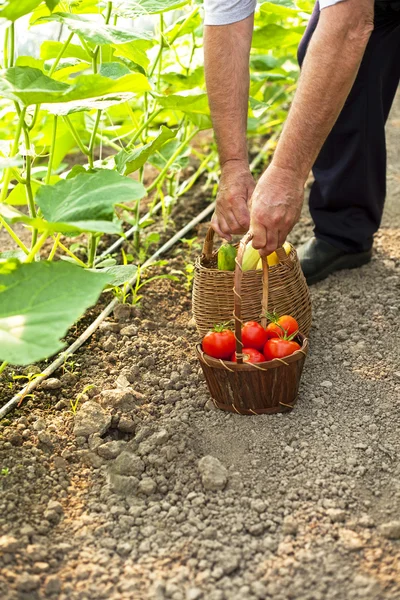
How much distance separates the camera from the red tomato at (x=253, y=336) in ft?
6.79

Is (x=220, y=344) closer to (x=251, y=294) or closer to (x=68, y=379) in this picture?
(x=251, y=294)

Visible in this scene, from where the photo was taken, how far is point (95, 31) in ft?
6.49

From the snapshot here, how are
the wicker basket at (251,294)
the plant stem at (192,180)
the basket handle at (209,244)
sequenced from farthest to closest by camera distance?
the plant stem at (192,180)
the basket handle at (209,244)
the wicker basket at (251,294)

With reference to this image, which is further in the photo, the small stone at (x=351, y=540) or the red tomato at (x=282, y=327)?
the red tomato at (x=282, y=327)

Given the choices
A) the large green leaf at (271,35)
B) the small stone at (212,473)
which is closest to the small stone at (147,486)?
the small stone at (212,473)

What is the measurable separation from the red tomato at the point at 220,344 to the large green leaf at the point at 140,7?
934 mm

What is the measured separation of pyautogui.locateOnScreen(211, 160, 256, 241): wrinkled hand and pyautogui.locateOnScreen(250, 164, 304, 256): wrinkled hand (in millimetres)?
247

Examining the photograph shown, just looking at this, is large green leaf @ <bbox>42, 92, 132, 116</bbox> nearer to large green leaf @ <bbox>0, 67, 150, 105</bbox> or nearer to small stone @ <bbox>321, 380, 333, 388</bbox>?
large green leaf @ <bbox>0, 67, 150, 105</bbox>

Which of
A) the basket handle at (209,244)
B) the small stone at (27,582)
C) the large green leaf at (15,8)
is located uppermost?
the large green leaf at (15,8)

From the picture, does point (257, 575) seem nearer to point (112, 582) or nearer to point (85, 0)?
point (112, 582)

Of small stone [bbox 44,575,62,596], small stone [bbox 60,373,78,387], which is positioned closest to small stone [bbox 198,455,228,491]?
small stone [bbox 44,575,62,596]

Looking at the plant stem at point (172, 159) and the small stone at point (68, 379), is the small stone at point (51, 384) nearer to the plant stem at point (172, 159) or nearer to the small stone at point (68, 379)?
the small stone at point (68, 379)

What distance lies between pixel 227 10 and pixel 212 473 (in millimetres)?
1340

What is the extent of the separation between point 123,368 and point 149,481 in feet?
1.79
